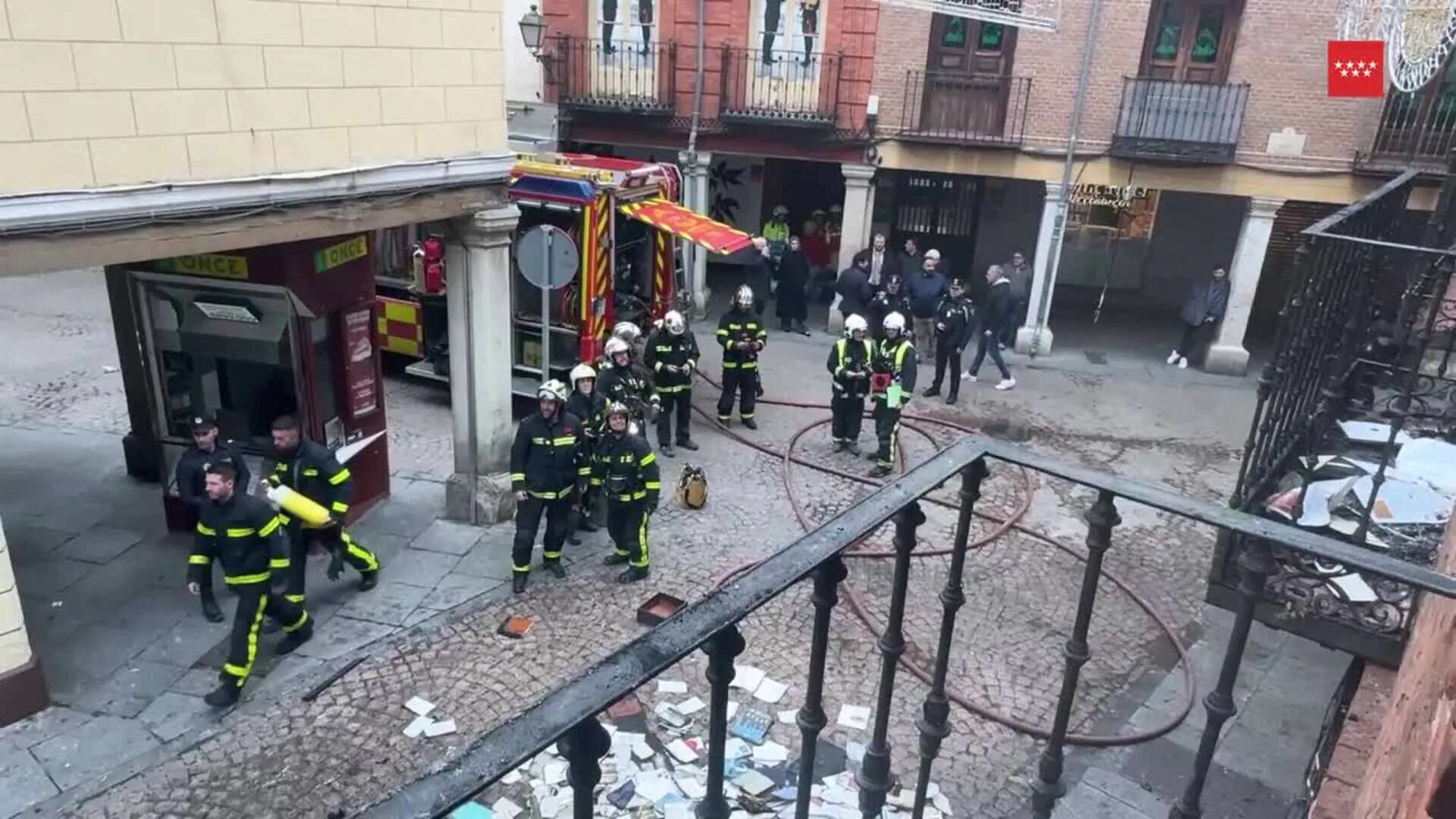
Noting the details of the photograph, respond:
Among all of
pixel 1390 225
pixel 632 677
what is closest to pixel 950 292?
pixel 1390 225

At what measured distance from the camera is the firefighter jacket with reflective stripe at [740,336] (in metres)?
11.7

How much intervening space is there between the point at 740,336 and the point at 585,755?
10212mm

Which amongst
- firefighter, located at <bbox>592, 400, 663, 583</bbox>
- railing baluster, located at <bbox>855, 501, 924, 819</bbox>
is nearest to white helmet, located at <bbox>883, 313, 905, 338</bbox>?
firefighter, located at <bbox>592, 400, 663, 583</bbox>

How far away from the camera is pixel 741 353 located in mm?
11734

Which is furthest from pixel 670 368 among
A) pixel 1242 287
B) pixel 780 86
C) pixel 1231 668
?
pixel 1242 287

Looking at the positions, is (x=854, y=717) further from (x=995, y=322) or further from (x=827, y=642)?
(x=995, y=322)

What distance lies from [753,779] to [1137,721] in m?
2.76

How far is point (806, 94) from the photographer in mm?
16250

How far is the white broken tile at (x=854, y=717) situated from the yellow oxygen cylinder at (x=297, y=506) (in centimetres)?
404

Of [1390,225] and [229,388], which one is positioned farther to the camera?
[229,388]

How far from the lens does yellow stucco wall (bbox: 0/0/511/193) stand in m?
5.18

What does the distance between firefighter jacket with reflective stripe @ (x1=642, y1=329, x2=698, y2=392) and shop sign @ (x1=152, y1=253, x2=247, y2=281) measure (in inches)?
174

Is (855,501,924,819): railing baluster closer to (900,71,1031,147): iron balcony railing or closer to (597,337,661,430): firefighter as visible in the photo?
(597,337,661,430): firefighter

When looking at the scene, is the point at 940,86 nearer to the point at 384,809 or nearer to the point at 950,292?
the point at 950,292
